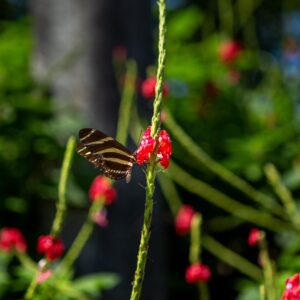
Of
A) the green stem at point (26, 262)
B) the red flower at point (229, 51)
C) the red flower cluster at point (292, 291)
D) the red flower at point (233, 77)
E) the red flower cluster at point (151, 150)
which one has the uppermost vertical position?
the red flower at point (229, 51)

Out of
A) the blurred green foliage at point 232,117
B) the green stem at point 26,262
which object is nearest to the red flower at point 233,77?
the blurred green foliage at point 232,117

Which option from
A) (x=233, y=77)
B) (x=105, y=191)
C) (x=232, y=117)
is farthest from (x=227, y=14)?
(x=105, y=191)

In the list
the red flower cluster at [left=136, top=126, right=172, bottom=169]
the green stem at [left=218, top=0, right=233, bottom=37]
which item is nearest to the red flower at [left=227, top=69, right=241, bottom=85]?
the green stem at [left=218, top=0, right=233, bottom=37]

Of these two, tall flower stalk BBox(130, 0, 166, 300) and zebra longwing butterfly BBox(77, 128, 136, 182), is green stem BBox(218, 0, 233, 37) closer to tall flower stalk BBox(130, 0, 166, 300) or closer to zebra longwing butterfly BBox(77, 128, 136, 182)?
zebra longwing butterfly BBox(77, 128, 136, 182)

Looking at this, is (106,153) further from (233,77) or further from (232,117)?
(233,77)

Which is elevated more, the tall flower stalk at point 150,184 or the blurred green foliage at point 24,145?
the blurred green foliage at point 24,145

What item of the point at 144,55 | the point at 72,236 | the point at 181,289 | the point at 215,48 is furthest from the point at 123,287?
the point at 215,48

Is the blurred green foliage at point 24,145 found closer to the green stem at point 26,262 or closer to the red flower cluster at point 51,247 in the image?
the green stem at point 26,262
